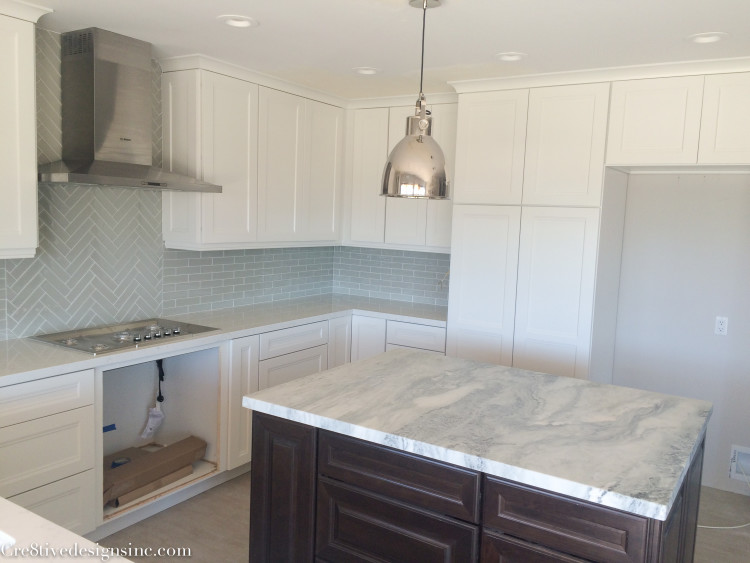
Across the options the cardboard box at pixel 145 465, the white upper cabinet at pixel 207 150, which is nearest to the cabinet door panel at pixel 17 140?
the white upper cabinet at pixel 207 150

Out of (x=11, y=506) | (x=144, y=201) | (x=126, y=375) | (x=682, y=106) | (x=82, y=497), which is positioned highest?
(x=682, y=106)

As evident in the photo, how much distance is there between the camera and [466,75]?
3568 millimetres

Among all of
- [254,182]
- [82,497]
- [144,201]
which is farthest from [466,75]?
[82,497]

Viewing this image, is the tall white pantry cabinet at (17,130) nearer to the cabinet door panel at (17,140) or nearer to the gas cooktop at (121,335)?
the cabinet door panel at (17,140)

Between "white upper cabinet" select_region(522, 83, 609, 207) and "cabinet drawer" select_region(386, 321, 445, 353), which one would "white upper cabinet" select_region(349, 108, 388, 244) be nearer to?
"cabinet drawer" select_region(386, 321, 445, 353)

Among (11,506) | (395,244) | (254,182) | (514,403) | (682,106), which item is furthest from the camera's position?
(395,244)

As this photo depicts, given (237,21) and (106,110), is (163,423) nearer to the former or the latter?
(106,110)

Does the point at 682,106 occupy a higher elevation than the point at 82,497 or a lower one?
higher

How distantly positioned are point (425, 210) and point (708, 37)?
2.05 metres

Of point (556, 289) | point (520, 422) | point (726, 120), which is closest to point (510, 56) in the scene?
point (726, 120)

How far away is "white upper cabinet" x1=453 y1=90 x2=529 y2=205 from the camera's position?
11.9ft

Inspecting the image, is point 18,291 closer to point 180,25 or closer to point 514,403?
point 180,25

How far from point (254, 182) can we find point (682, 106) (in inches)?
96.2

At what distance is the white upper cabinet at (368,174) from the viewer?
4457 mm
